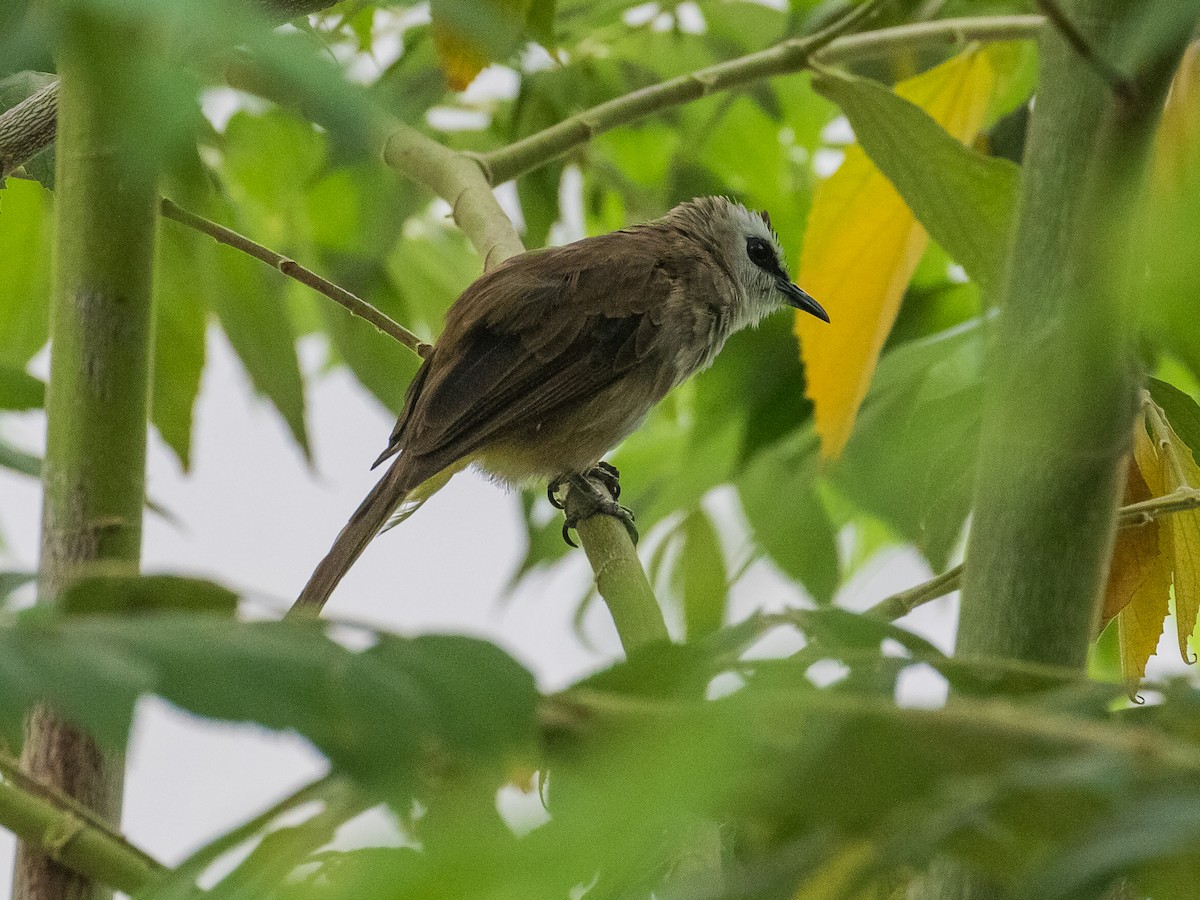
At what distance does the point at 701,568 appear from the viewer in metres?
1.94

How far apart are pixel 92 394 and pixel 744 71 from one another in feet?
3.41

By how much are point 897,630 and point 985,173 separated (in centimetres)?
82

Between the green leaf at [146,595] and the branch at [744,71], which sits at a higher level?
the branch at [744,71]

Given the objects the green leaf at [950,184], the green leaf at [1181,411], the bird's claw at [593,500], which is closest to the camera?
the green leaf at [1181,411]

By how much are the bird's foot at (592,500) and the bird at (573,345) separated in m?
0.04

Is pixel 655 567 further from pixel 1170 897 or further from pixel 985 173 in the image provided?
pixel 1170 897

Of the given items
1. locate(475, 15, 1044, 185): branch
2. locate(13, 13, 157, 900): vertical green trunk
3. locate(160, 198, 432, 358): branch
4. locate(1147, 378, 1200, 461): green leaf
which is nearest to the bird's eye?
locate(475, 15, 1044, 185): branch

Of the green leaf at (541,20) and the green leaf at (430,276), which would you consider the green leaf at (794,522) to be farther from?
the green leaf at (430,276)

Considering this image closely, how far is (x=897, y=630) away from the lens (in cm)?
67

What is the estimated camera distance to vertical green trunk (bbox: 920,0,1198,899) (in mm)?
607

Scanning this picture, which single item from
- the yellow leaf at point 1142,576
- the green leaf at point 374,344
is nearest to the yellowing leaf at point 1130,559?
the yellow leaf at point 1142,576

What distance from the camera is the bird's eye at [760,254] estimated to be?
3068 millimetres

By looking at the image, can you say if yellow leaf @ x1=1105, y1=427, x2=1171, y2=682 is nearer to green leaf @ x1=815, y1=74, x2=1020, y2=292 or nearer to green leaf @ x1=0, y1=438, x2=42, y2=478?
green leaf @ x1=815, y1=74, x2=1020, y2=292

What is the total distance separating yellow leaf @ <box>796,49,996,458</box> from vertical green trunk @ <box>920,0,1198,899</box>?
75cm
